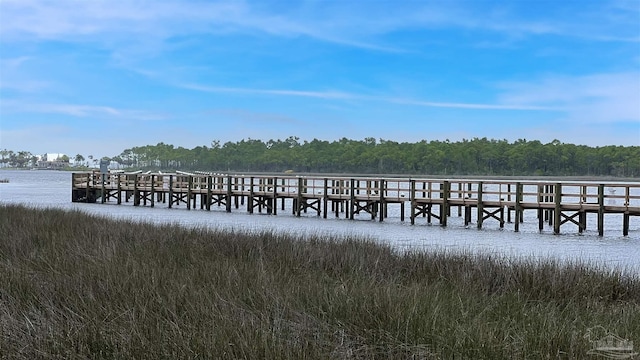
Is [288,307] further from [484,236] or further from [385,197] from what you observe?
[385,197]

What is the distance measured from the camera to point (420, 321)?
6926 millimetres

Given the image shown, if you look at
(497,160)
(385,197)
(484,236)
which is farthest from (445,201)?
(497,160)

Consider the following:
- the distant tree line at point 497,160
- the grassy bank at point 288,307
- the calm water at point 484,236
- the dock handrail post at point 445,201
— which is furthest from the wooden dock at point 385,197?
the distant tree line at point 497,160

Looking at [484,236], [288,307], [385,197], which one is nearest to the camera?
[288,307]

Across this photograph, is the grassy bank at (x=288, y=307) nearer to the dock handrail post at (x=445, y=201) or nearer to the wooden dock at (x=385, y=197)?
the wooden dock at (x=385, y=197)

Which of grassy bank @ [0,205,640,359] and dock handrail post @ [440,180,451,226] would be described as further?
dock handrail post @ [440,180,451,226]

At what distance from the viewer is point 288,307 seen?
24.8 ft

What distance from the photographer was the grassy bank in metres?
6.20

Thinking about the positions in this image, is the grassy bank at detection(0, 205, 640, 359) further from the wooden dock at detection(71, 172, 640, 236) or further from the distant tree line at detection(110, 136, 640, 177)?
the distant tree line at detection(110, 136, 640, 177)

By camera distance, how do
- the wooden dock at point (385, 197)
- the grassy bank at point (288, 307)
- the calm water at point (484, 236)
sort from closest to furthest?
the grassy bank at point (288, 307) < the calm water at point (484, 236) < the wooden dock at point (385, 197)

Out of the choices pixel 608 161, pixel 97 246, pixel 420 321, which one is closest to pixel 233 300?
pixel 420 321

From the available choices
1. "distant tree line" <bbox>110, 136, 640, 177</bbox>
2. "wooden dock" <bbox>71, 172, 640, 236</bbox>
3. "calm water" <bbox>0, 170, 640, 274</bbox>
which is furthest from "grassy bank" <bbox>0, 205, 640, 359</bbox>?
"distant tree line" <bbox>110, 136, 640, 177</bbox>

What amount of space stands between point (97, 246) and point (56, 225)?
5.25 meters

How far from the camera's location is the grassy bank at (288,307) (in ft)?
20.3
